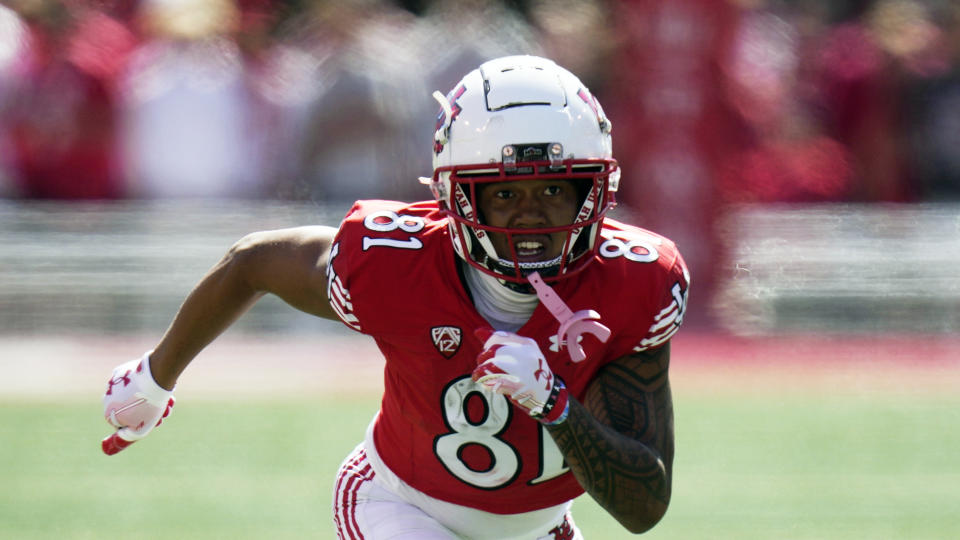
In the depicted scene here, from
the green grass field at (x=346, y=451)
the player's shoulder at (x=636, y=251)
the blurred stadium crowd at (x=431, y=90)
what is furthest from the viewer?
the blurred stadium crowd at (x=431, y=90)

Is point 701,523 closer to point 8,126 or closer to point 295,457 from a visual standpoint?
point 295,457

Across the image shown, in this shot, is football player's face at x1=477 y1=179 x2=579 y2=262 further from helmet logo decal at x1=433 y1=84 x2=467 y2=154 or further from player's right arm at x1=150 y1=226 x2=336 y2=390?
player's right arm at x1=150 y1=226 x2=336 y2=390

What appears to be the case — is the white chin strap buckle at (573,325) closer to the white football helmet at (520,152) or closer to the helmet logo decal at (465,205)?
the white football helmet at (520,152)

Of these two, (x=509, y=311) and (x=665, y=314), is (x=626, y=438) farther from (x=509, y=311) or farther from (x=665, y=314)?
(x=509, y=311)

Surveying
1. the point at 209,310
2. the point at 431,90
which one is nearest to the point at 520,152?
the point at 209,310

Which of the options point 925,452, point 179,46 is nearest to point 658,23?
point 179,46

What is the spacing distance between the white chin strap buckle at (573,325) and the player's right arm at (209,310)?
2.42 feet

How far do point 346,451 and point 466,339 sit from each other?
10.8 ft

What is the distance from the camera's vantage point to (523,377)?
2.76 meters

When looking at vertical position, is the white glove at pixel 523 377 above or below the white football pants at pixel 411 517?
above

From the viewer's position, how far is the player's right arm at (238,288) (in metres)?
3.54

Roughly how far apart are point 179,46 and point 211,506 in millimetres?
3541

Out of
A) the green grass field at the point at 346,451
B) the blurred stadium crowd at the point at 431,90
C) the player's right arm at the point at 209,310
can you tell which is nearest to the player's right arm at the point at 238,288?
the player's right arm at the point at 209,310

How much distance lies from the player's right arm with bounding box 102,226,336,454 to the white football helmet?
491 mm
